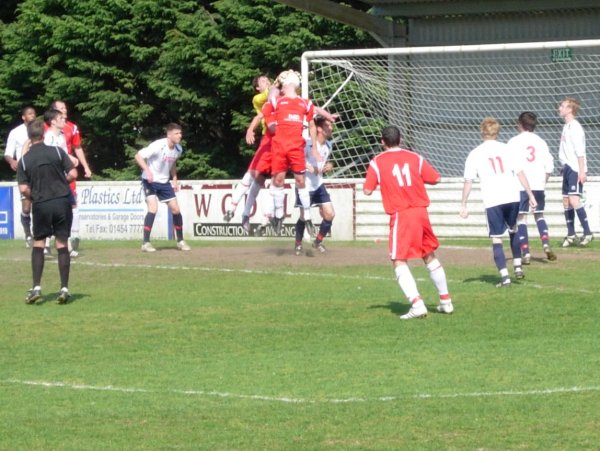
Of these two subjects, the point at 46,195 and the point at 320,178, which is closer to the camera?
the point at 46,195

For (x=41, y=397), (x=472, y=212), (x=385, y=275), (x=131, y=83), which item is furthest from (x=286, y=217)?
(x=41, y=397)

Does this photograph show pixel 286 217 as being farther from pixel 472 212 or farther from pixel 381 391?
pixel 381 391

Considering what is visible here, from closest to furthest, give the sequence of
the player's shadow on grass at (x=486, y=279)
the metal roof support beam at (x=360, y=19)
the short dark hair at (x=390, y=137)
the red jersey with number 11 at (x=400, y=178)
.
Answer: the red jersey with number 11 at (x=400, y=178) → the short dark hair at (x=390, y=137) → the player's shadow on grass at (x=486, y=279) → the metal roof support beam at (x=360, y=19)

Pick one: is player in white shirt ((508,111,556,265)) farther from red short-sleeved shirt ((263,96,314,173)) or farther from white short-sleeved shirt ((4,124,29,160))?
white short-sleeved shirt ((4,124,29,160))

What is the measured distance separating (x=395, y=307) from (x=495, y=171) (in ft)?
6.57

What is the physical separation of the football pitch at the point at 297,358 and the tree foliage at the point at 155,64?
11796mm

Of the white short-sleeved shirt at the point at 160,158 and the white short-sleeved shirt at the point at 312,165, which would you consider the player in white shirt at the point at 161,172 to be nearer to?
the white short-sleeved shirt at the point at 160,158

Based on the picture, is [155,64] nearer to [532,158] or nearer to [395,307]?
[532,158]

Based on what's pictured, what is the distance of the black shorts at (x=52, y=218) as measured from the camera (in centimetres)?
1431

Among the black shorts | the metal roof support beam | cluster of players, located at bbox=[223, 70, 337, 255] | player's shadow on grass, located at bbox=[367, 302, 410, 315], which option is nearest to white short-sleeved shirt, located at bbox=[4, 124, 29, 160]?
cluster of players, located at bbox=[223, 70, 337, 255]

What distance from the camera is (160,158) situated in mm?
19250

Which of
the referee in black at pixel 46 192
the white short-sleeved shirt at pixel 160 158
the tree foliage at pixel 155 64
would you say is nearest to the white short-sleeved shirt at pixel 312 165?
the white short-sleeved shirt at pixel 160 158

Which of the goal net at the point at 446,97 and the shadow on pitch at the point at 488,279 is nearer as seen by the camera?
the shadow on pitch at the point at 488,279

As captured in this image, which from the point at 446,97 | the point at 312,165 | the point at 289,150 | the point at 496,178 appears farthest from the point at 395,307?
the point at 446,97
